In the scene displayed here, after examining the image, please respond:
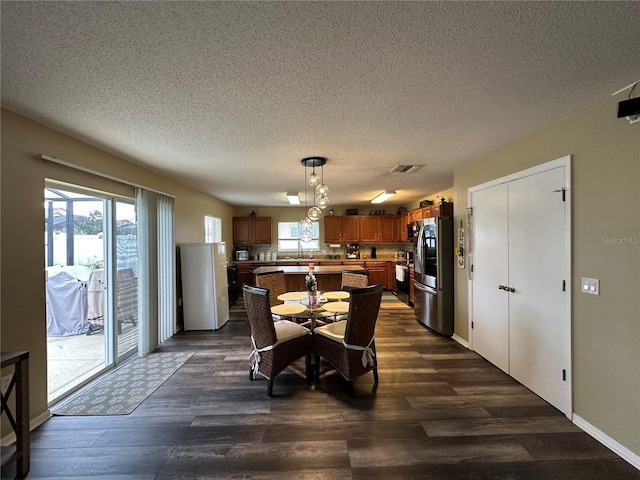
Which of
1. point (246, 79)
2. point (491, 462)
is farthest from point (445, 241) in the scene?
point (246, 79)

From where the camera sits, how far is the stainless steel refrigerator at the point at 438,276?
3983 mm

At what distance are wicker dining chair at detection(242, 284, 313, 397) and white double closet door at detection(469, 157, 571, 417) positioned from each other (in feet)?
7.13

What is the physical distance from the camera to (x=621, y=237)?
5.97 ft

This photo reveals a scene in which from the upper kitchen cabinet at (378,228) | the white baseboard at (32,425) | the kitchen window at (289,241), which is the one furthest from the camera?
the kitchen window at (289,241)

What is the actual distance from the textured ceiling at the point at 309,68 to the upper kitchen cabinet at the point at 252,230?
502 cm

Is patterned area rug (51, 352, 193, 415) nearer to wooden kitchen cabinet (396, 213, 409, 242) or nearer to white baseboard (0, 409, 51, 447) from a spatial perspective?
white baseboard (0, 409, 51, 447)

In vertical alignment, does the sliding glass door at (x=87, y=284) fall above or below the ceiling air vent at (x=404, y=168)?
below

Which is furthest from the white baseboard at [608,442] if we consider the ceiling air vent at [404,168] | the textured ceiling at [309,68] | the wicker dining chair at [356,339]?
the ceiling air vent at [404,168]

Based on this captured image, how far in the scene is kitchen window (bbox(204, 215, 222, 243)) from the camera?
589 cm

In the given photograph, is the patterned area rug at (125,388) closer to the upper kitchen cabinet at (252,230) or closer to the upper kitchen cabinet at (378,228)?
the upper kitchen cabinet at (252,230)

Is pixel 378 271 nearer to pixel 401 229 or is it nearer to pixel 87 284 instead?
pixel 401 229

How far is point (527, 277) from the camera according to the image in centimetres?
260

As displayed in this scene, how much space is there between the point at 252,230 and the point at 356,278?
183 inches

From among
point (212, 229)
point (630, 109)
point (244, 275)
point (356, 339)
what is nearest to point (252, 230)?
point (244, 275)
